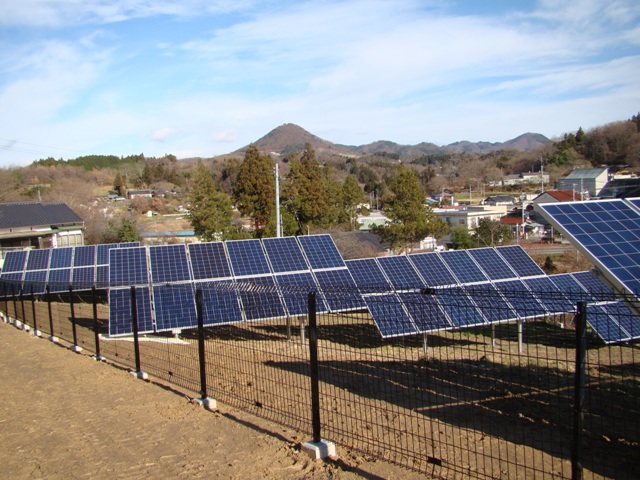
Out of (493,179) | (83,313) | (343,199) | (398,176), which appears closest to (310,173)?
(343,199)

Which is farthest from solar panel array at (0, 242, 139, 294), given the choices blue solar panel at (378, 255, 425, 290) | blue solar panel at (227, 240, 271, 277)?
blue solar panel at (378, 255, 425, 290)

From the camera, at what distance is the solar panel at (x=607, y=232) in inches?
360

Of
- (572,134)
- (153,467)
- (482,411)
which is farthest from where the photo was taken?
(572,134)

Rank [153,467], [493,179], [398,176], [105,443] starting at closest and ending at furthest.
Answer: [153,467] → [105,443] → [398,176] → [493,179]

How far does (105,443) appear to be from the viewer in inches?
245

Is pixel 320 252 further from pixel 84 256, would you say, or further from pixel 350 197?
pixel 350 197

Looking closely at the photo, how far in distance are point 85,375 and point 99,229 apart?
44148 mm

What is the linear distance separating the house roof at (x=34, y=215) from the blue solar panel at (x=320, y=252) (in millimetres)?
30713

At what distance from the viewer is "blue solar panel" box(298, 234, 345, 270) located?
1612 centimetres

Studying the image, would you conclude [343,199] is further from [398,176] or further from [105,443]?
[105,443]

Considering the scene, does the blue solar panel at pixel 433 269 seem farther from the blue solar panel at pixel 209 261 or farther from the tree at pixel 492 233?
the tree at pixel 492 233

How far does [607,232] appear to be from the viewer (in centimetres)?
1078

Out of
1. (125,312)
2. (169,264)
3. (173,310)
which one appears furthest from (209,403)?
(169,264)

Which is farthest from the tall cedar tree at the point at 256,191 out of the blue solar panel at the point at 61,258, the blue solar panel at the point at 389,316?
the blue solar panel at the point at 389,316
